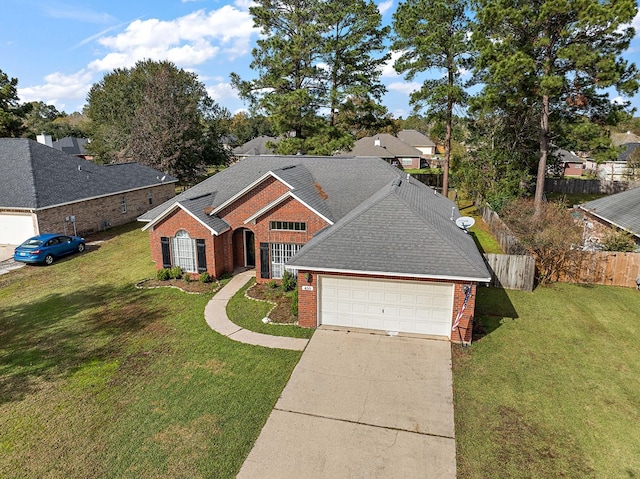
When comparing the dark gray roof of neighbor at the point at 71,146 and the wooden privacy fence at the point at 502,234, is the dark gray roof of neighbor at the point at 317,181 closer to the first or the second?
the wooden privacy fence at the point at 502,234

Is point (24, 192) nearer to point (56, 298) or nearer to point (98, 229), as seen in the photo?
point (98, 229)

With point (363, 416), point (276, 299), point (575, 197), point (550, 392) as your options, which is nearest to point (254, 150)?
point (575, 197)

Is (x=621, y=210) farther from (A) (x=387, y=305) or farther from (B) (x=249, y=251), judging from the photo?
(B) (x=249, y=251)

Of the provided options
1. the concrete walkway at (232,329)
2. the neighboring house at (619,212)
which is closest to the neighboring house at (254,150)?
the neighboring house at (619,212)

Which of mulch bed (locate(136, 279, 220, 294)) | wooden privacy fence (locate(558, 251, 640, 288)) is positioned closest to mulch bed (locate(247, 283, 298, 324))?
mulch bed (locate(136, 279, 220, 294))

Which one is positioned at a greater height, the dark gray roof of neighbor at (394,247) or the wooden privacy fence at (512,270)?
the dark gray roof of neighbor at (394,247)

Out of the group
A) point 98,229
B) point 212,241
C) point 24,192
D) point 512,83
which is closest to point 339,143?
point 512,83
